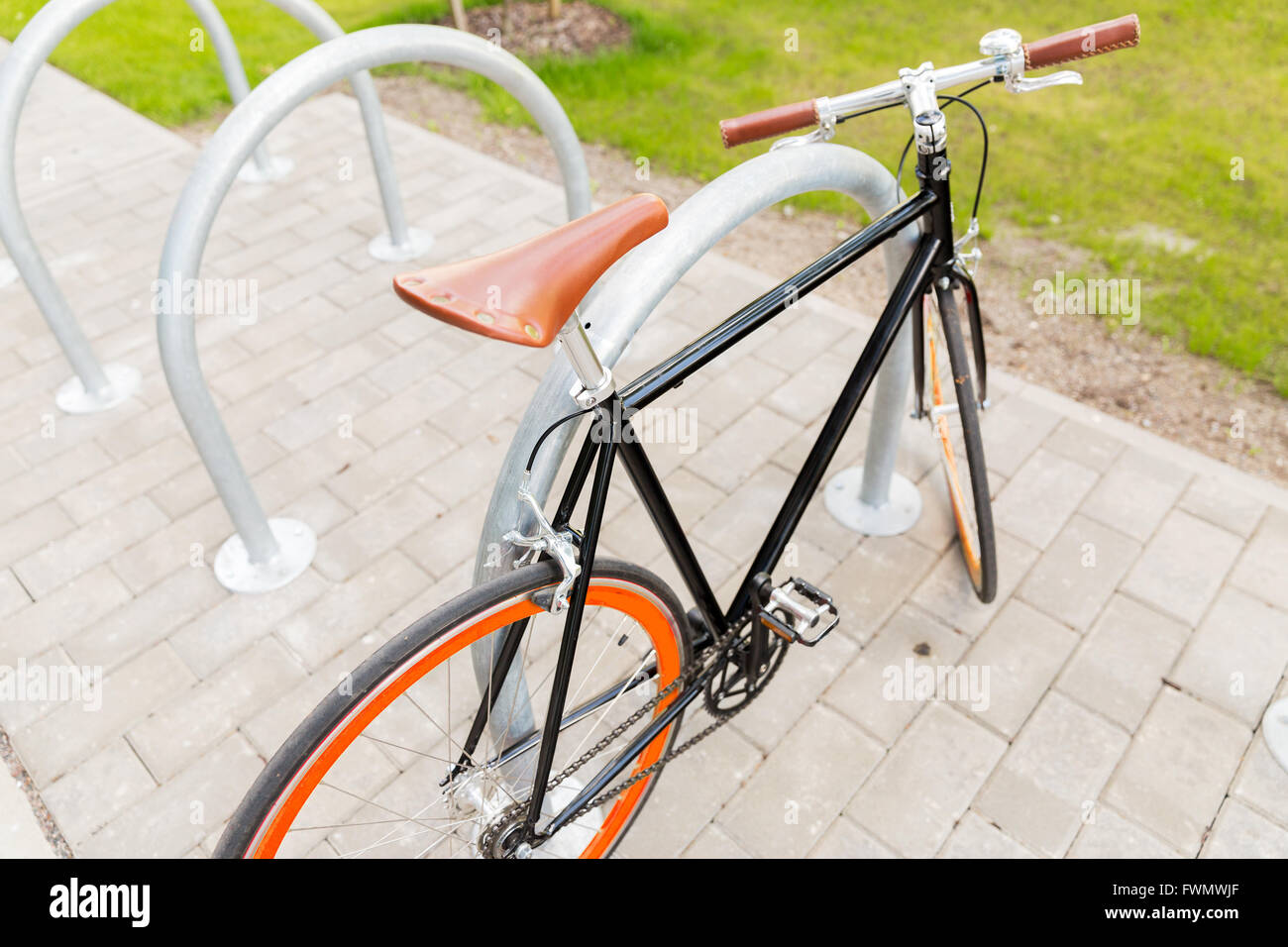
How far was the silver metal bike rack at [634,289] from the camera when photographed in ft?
5.60

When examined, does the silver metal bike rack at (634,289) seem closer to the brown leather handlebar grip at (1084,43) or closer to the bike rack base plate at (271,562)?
the brown leather handlebar grip at (1084,43)

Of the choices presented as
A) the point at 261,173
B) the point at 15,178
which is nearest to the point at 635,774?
the point at 15,178

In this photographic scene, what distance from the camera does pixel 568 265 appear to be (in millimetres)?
1494

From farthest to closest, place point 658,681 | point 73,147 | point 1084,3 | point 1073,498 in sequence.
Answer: point 1084,3, point 73,147, point 1073,498, point 658,681

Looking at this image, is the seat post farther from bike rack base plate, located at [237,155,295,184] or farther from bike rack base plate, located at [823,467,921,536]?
bike rack base plate, located at [237,155,295,184]

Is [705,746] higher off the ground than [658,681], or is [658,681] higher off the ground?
[658,681]

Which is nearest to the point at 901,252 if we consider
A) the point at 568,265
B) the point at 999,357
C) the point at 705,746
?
the point at 568,265

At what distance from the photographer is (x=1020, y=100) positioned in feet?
19.0

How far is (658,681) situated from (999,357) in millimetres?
2471

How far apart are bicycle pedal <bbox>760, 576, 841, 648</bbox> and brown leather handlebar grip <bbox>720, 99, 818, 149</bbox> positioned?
3.53 feet

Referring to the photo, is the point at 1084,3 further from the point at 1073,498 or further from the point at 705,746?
the point at 705,746

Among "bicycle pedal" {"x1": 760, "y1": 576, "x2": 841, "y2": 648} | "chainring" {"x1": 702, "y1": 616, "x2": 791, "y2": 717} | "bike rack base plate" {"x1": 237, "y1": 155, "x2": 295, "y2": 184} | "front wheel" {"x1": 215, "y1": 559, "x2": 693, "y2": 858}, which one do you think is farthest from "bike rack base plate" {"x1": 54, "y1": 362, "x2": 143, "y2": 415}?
"bicycle pedal" {"x1": 760, "y1": 576, "x2": 841, "y2": 648}

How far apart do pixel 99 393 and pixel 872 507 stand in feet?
10.1
